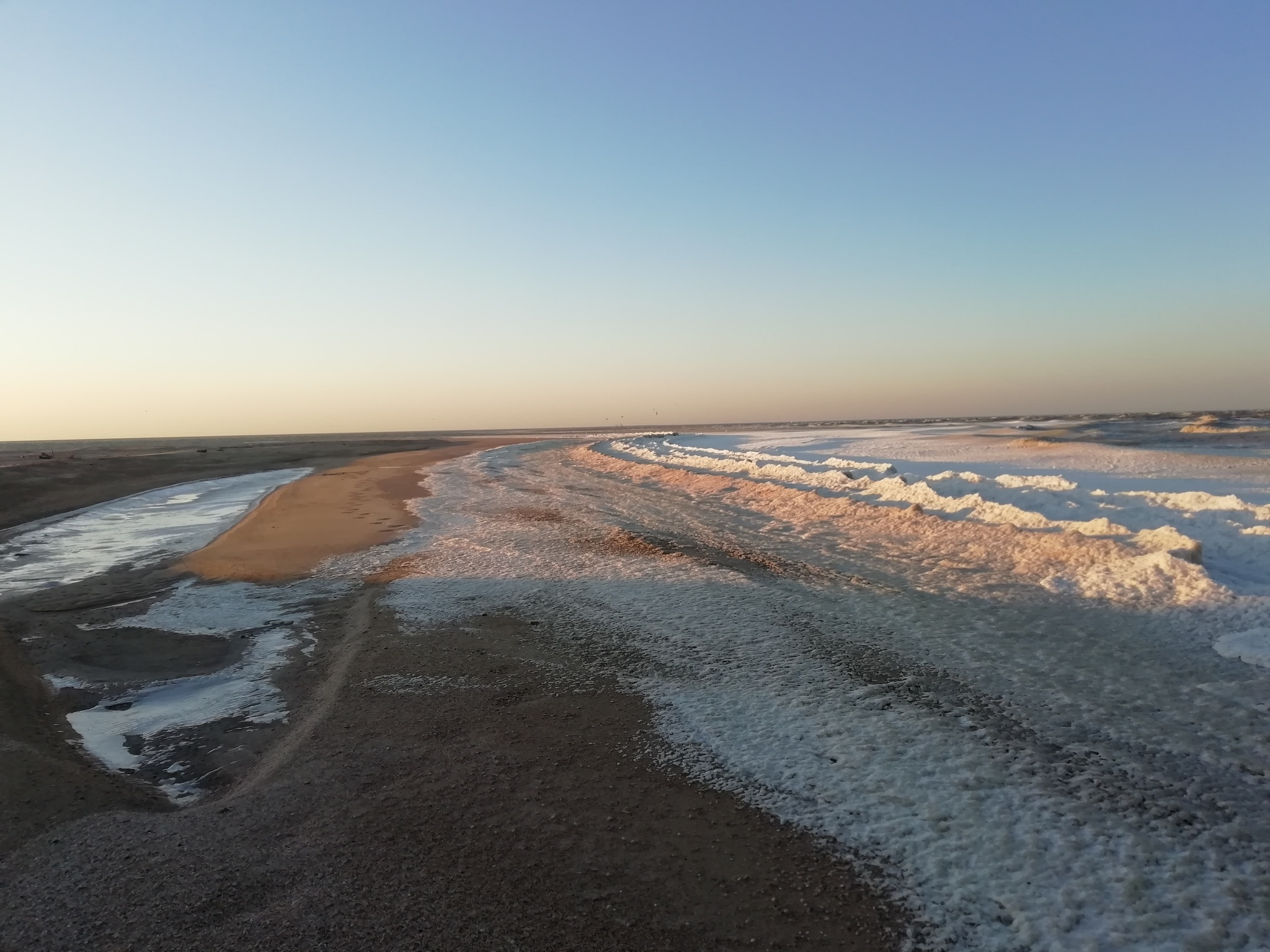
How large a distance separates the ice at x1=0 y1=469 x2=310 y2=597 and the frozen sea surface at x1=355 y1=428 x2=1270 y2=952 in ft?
18.6

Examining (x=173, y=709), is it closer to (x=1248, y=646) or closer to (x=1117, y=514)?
(x=1248, y=646)

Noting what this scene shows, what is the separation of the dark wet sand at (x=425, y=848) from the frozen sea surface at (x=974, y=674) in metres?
0.49

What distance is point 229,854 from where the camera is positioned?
13.7 ft

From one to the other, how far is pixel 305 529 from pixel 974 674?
16117 millimetres

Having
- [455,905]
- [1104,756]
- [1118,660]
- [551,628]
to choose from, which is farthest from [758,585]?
[455,905]

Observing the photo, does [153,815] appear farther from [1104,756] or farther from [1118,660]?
[1118,660]

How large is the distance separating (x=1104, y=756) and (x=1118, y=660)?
7.07ft

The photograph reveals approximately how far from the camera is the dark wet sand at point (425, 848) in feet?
11.5

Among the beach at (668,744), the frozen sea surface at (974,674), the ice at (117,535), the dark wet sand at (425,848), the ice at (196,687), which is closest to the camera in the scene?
the dark wet sand at (425,848)

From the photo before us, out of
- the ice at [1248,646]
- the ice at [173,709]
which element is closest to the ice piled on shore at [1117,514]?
the ice at [1248,646]

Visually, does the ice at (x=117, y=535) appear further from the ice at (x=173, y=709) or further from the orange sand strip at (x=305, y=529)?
the ice at (x=173, y=709)

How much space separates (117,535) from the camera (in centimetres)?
1856

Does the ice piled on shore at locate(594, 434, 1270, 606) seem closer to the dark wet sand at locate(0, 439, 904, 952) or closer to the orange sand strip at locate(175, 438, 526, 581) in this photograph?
the dark wet sand at locate(0, 439, 904, 952)

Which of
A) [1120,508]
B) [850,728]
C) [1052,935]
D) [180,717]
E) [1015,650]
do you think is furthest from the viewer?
[1120,508]
